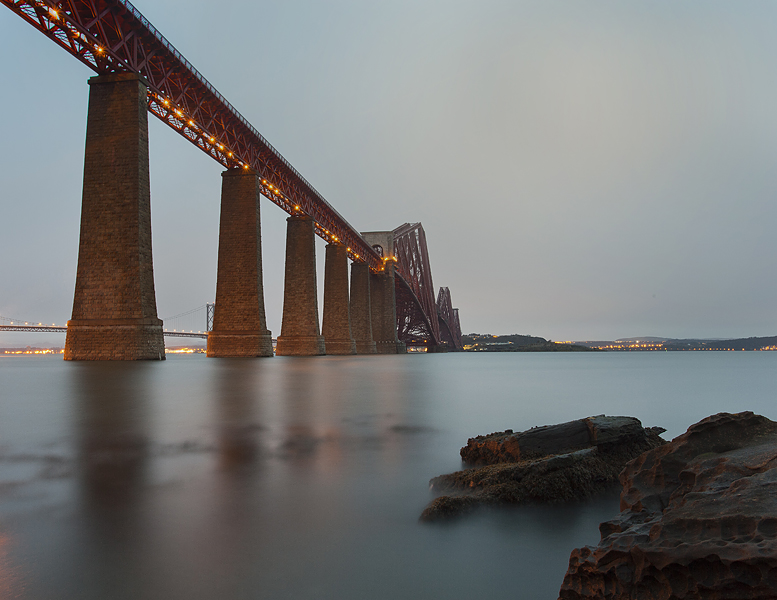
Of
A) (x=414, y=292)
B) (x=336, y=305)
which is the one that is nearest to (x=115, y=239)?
(x=336, y=305)

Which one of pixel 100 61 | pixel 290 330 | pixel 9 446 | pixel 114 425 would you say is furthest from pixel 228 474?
pixel 290 330

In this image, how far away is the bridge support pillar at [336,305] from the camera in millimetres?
35469

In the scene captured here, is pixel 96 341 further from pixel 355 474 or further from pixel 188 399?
pixel 355 474

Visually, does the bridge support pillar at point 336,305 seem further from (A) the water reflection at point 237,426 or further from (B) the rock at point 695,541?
(B) the rock at point 695,541

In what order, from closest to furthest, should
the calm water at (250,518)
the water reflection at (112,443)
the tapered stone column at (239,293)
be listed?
the calm water at (250,518), the water reflection at (112,443), the tapered stone column at (239,293)

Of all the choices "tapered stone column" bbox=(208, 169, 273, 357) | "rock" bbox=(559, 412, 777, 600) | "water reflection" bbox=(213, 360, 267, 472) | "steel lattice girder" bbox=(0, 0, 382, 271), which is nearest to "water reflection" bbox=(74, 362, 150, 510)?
"water reflection" bbox=(213, 360, 267, 472)

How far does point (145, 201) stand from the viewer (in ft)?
48.1

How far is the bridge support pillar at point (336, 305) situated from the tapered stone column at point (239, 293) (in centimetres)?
1353

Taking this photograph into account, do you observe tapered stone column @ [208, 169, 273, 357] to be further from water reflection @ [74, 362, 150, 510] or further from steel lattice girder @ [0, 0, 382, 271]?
water reflection @ [74, 362, 150, 510]

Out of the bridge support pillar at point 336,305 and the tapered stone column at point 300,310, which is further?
the bridge support pillar at point 336,305

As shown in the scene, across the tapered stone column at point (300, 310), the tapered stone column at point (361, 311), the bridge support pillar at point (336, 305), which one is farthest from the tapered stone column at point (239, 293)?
the tapered stone column at point (361, 311)

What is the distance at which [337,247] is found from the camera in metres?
36.8

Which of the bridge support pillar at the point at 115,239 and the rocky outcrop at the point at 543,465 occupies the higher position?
the bridge support pillar at the point at 115,239

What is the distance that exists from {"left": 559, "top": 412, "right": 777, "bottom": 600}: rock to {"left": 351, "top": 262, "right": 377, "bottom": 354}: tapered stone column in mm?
39784
